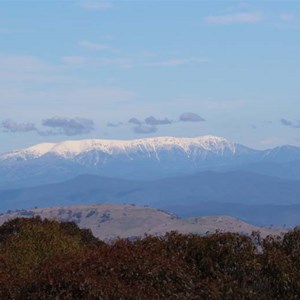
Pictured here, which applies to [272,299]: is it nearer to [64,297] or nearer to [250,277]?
[250,277]

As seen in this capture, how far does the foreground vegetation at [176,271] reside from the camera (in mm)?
20109

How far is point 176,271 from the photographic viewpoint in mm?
20641

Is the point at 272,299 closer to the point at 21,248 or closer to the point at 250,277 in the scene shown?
the point at 250,277

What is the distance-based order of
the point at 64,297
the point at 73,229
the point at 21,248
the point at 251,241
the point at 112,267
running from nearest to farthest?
1. the point at 64,297
2. the point at 112,267
3. the point at 251,241
4. the point at 21,248
5. the point at 73,229

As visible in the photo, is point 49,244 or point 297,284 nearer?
point 297,284

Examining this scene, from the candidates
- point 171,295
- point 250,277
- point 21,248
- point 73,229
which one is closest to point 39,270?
point 171,295

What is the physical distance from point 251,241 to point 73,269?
18.3ft

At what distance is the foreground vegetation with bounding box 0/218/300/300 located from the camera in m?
20.1

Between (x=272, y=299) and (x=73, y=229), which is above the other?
(x=272, y=299)

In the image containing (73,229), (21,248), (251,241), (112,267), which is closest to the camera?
(112,267)

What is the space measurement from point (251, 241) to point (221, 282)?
2594 millimetres

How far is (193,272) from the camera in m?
21.5

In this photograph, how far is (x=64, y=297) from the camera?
19750 mm

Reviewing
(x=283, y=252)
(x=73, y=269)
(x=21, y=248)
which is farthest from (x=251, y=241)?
(x=21, y=248)
